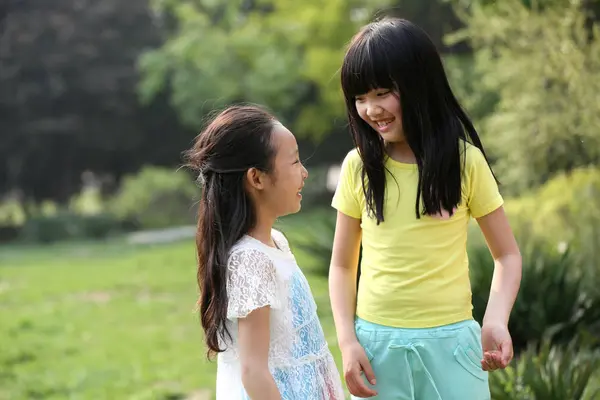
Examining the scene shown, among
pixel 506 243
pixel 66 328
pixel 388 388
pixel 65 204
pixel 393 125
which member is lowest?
pixel 65 204

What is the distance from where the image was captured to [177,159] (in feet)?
90.7

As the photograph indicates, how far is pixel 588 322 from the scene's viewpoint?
5578 mm

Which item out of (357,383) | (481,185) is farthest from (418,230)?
(357,383)

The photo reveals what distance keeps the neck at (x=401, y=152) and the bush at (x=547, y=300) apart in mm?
3249

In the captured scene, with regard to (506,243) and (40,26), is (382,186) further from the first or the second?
(40,26)

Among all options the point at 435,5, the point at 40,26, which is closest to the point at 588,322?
the point at 435,5

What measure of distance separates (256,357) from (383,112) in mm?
695

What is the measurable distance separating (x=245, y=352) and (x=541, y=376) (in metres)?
1.99

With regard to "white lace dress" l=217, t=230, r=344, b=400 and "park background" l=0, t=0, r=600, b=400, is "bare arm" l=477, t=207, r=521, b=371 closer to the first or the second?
"white lace dress" l=217, t=230, r=344, b=400

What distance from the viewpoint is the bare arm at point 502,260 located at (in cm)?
225

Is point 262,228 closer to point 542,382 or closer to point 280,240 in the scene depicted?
point 280,240

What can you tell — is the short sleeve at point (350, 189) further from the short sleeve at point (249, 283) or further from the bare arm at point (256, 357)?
the bare arm at point (256, 357)

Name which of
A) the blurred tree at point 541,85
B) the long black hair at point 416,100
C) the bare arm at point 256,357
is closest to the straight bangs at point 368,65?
the long black hair at point 416,100

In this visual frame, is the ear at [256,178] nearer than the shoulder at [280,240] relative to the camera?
Yes
